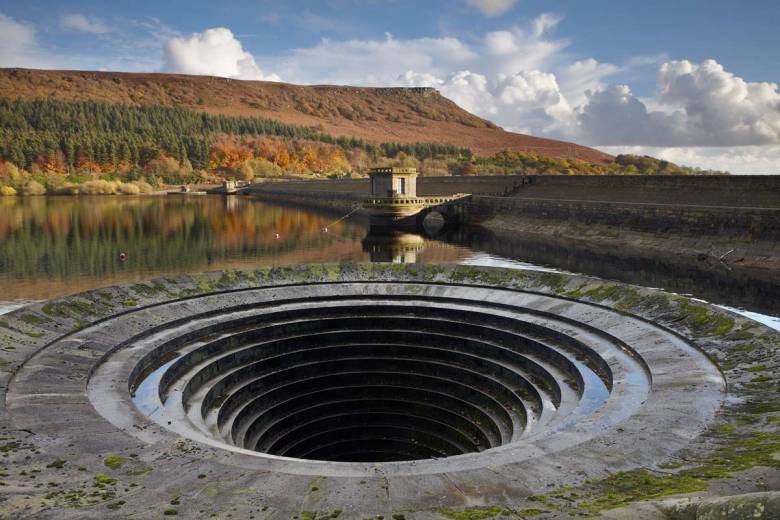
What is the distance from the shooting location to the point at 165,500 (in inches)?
369

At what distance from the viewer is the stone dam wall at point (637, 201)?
159 feet

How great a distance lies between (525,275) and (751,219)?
2947 centimetres

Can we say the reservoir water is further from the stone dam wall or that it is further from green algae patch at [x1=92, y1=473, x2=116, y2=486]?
green algae patch at [x1=92, y1=473, x2=116, y2=486]

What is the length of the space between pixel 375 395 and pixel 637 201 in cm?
5562

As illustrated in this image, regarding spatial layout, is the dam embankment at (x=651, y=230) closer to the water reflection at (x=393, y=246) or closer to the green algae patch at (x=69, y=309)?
the water reflection at (x=393, y=246)

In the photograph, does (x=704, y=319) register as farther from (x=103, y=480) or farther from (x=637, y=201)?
(x=637, y=201)

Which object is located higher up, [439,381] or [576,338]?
[576,338]

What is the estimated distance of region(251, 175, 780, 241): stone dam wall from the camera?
1911 inches

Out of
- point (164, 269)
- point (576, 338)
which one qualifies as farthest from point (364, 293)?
point (164, 269)

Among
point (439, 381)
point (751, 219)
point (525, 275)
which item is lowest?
point (439, 381)

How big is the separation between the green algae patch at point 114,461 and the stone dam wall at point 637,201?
48.7 m

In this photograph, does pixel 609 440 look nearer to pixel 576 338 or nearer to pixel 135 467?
pixel 576 338

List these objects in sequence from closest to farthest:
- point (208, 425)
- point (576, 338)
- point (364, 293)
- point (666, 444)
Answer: point (666, 444)
point (208, 425)
point (576, 338)
point (364, 293)

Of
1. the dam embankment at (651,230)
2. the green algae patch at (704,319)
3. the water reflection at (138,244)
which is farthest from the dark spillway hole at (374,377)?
the water reflection at (138,244)
